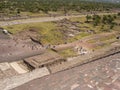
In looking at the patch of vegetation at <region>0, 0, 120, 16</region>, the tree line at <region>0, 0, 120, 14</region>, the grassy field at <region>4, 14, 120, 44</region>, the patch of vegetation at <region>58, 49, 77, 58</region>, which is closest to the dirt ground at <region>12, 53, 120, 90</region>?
the patch of vegetation at <region>58, 49, 77, 58</region>

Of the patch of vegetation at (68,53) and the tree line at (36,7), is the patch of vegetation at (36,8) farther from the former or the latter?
the patch of vegetation at (68,53)

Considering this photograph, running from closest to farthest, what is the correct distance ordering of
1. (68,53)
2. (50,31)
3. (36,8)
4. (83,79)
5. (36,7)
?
(83,79) → (68,53) → (50,31) → (36,8) → (36,7)

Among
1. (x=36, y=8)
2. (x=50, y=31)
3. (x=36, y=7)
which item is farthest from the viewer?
(x=36, y=7)

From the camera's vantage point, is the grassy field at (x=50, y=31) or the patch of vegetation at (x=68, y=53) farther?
the grassy field at (x=50, y=31)

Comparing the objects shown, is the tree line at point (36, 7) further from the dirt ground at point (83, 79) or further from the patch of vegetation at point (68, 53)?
the dirt ground at point (83, 79)

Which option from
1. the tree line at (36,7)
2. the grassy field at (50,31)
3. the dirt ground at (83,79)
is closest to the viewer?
the dirt ground at (83,79)

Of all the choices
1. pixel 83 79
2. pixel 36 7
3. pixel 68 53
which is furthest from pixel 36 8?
pixel 83 79

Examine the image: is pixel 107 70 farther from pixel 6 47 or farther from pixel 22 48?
pixel 6 47

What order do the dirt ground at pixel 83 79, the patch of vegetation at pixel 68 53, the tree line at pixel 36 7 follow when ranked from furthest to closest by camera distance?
the tree line at pixel 36 7 → the patch of vegetation at pixel 68 53 → the dirt ground at pixel 83 79

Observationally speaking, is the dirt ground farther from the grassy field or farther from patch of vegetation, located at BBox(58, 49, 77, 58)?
the grassy field

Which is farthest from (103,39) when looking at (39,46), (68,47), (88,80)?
(88,80)

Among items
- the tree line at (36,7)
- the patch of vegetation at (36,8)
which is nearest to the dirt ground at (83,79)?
the patch of vegetation at (36,8)

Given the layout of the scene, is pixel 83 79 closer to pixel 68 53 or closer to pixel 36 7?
pixel 68 53

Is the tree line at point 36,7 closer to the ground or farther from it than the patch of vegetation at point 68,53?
farther from it
